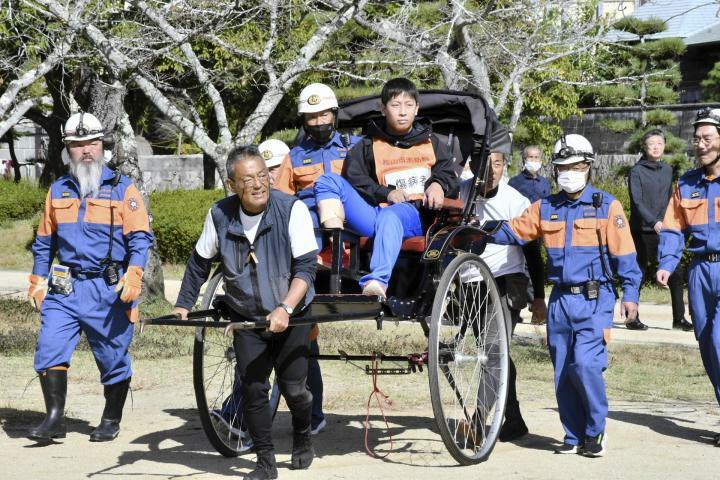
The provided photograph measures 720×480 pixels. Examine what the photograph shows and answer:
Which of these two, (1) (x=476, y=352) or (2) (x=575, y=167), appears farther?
(1) (x=476, y=352)

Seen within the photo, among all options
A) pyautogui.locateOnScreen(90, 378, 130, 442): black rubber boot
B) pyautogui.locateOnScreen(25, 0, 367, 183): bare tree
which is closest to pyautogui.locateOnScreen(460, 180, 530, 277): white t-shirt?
pyautogui.locateOnScreen(90, 378, 130, 442): black rubber boot

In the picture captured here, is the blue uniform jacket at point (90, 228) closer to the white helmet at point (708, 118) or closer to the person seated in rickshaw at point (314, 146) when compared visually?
the person seated in rickshaw at point (314, 146)

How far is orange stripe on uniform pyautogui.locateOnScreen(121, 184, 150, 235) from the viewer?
6.94m

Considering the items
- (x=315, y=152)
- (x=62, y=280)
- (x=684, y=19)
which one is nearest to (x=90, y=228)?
(x=62, y=280)

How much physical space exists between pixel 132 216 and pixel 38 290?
724mm

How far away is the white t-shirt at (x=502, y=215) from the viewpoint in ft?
22.9

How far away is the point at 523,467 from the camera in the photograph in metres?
6.04

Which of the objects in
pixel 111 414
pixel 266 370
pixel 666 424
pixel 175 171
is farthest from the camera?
pixel 175 171

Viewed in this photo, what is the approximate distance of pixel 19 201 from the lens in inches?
1079

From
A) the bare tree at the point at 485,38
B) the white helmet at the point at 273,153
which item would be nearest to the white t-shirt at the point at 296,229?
the white helmet at the point at 273,153

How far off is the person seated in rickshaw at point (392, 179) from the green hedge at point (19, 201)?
71.4 feet

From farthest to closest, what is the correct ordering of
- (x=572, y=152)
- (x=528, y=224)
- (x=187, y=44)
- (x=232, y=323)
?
(x=187, y=44) < (x=528, y=224) < (x=572, y=152) < (x=232, y=323)

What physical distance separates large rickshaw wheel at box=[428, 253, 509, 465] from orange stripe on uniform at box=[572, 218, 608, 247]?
545 mm

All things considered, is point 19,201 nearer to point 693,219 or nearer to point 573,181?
point 693,219
